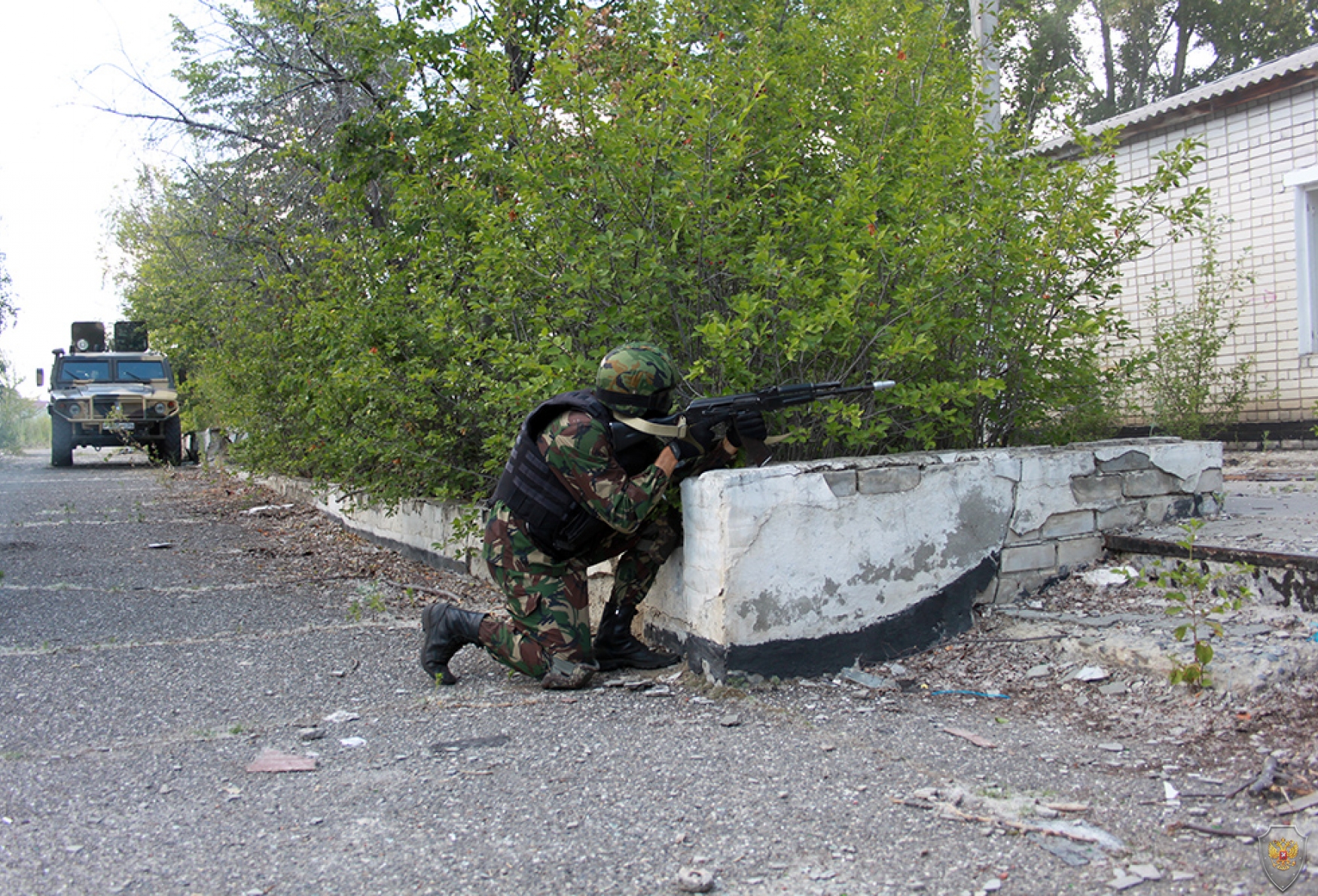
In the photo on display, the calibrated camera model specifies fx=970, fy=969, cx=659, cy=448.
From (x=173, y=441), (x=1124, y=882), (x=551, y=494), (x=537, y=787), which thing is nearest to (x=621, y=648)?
(x=551, y=494)

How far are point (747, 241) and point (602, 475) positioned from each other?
4.03ft

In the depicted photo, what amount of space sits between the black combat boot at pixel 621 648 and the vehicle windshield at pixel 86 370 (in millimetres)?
17226

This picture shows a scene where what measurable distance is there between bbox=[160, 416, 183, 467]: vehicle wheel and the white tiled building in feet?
52.9

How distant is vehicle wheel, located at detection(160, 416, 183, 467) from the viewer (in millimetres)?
17891

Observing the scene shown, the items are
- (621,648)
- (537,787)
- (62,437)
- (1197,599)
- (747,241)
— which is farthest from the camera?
(62,437)

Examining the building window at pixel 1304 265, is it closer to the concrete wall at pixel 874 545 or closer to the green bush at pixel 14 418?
the concrete wall at pixel 874 545

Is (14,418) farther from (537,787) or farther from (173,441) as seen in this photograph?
(537,787)

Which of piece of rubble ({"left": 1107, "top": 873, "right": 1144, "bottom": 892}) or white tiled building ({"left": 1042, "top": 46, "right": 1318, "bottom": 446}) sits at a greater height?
white tiled building ({"left": 1042, "top": 46, "right": 1318, "bottom": 446})

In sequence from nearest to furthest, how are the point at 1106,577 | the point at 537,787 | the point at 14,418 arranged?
the point at 537,787 → the point at 1106,577 → the point at 14,418

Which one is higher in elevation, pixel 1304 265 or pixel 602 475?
pixel 1304 265

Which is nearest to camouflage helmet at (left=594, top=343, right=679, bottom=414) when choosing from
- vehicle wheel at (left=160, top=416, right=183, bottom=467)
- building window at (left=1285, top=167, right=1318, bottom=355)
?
building window at (left=1285, top=167, right=1318, bottom=355)

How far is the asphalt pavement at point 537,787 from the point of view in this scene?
2010 mm

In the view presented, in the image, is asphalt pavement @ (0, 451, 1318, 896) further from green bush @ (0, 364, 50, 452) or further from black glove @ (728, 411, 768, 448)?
green bush @ (0, 364, 50, 452)

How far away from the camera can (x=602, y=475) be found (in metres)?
3.23
